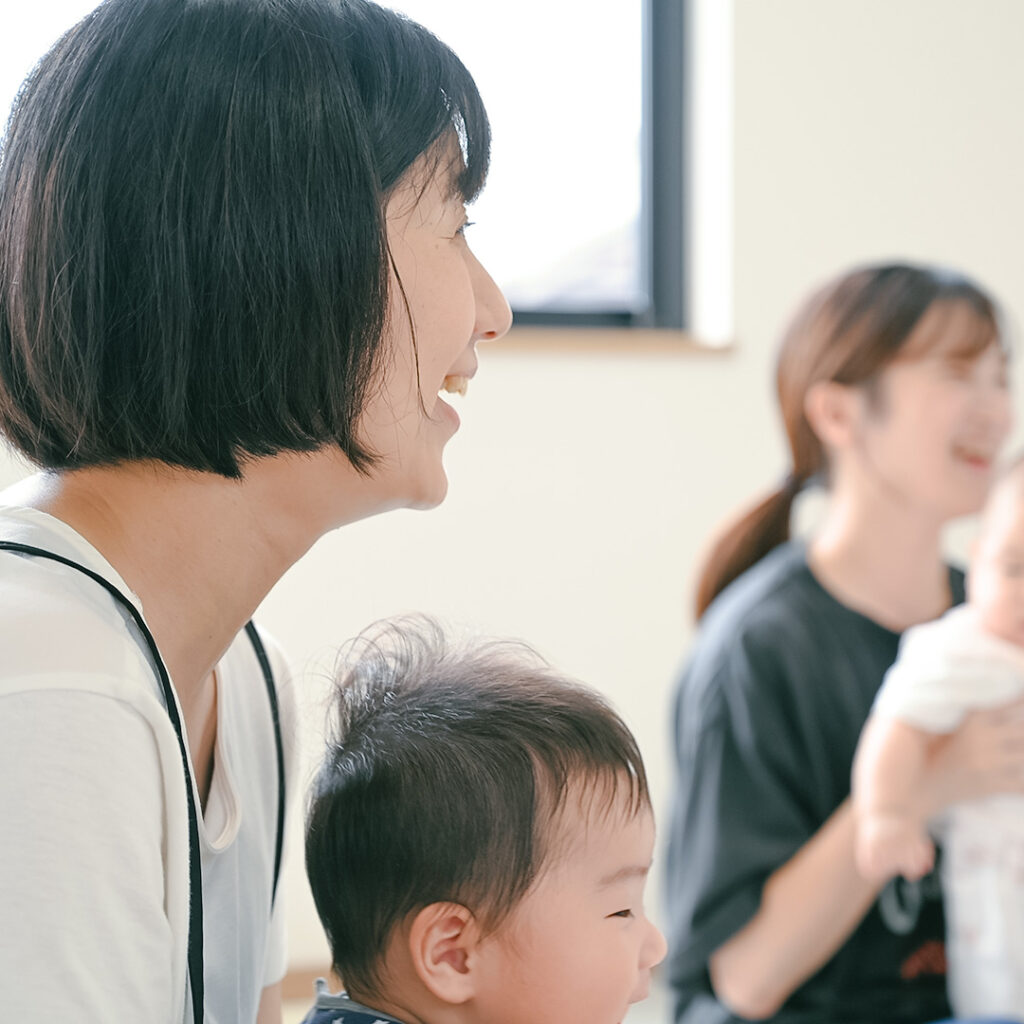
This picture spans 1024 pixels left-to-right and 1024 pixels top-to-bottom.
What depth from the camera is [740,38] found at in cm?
277

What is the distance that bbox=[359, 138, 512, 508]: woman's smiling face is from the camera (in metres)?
0.85

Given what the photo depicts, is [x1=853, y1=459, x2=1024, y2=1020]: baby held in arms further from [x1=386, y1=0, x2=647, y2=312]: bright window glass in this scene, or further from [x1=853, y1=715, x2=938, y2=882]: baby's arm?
[x1=386, y1=0, x2=647, y2=312]: bright window glass

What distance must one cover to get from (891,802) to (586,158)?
74.9 inches

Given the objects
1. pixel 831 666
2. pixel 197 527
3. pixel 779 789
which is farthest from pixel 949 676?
pixel 197 527

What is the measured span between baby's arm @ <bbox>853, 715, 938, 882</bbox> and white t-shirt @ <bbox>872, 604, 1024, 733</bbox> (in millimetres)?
23

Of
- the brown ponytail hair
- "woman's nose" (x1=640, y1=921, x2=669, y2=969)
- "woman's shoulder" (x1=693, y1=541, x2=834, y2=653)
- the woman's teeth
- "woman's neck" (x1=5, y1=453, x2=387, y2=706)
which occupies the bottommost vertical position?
"woman's shoulder" (x1=693, y1=541, x2=834, y2=653)

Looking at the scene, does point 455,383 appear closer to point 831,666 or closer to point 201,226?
point 201,226

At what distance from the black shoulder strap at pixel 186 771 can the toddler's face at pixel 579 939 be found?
0.21m

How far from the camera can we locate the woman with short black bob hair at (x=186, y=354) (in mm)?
693

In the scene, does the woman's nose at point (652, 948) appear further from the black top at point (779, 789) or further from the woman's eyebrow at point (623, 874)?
the black top at point (779, 789)

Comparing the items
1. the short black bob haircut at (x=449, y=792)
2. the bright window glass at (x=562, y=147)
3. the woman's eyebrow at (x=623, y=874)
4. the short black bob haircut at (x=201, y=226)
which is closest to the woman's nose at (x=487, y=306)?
the short black bob haircut at (x=201, y=226)

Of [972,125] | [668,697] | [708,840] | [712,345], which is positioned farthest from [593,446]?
[708,840]

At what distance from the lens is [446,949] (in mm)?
880

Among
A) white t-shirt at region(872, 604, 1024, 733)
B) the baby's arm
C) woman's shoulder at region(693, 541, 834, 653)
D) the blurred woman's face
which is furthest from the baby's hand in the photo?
the blurred woman's face
